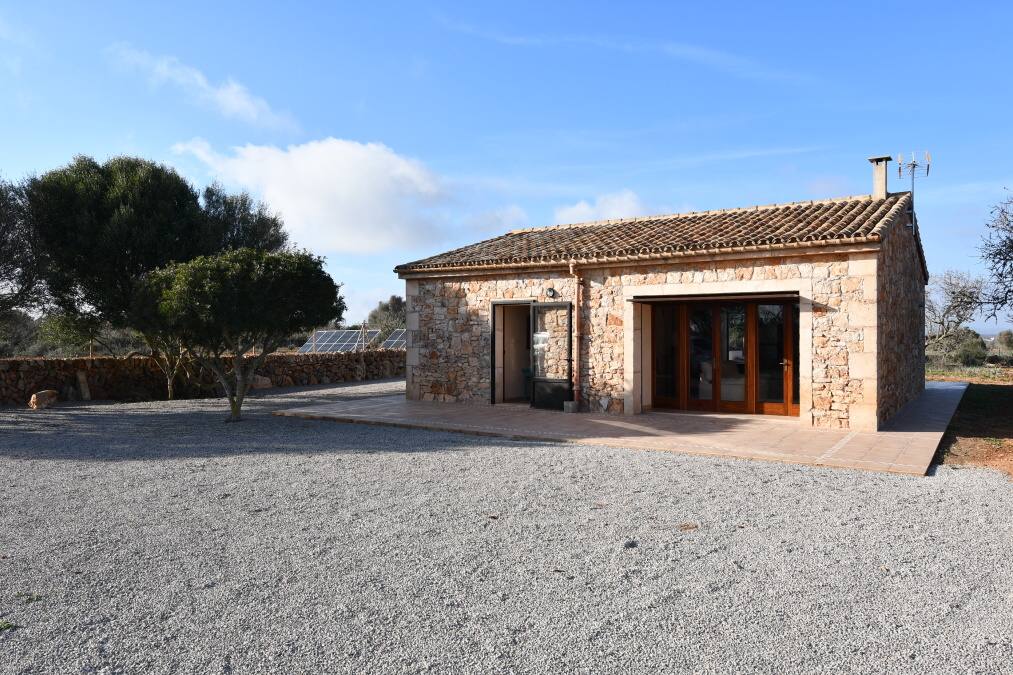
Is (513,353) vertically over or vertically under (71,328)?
under

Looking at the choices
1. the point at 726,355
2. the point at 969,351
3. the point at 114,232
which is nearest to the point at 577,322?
the point at 726,355

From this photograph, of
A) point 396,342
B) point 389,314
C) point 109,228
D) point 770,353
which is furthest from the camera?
point 389,314

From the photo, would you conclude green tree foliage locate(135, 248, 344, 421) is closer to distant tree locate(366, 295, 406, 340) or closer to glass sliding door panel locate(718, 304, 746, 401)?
glass sliding door panel locate(718, 304, 746, 401)

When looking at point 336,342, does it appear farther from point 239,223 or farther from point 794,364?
point 794,364

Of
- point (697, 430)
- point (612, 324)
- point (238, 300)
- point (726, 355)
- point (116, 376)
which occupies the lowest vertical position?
point (697, 430)

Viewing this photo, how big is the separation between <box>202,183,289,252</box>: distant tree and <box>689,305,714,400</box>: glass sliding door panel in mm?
10742

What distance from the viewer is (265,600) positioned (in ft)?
12.0

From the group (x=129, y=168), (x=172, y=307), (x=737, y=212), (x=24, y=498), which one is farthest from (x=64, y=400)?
(x=737, y=212)

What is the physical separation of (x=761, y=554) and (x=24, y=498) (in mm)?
6159

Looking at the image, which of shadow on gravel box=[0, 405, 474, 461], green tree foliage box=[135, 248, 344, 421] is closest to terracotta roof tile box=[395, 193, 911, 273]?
green tree foliage box=[135, 248, 344, 421]

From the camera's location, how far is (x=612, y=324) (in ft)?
38.2

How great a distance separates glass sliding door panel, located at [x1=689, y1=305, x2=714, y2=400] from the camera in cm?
1186

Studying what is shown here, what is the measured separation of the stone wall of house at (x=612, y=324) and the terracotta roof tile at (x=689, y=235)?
0.32 metres

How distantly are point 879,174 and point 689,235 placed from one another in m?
4.14
